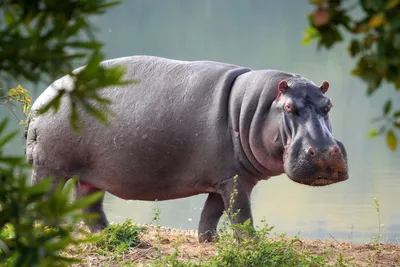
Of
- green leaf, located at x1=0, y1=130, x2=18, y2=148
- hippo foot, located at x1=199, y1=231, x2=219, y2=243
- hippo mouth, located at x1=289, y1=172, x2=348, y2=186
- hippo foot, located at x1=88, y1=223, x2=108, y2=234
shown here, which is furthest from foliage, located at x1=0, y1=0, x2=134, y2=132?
hippo foot, located at x1=88, y1=223, x2=108, y2=234

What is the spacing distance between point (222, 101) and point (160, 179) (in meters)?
0.70

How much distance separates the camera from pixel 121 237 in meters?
4.79

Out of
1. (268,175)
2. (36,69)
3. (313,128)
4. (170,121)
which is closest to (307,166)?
(313,128)

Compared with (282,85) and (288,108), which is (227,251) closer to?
(288,108)

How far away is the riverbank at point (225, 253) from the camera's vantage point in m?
3.96

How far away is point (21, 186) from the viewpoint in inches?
50.8

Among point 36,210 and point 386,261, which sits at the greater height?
point 36,210

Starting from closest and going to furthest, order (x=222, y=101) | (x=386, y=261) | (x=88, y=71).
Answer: (x=88, y=71) → (x=386, y=261) → (x=222, y=101)

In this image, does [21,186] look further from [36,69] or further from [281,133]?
[281,133]

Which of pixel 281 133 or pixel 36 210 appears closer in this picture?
pixel 36 210

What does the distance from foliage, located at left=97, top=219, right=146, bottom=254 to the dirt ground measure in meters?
0.05

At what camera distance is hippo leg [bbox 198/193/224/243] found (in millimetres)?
5273

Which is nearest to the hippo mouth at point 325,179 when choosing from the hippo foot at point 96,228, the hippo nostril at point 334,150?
the hippo nostril at point 334,150

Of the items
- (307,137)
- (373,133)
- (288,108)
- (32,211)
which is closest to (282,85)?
(288,108)
